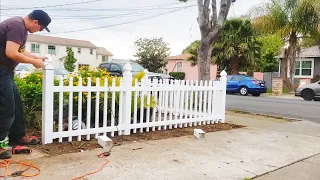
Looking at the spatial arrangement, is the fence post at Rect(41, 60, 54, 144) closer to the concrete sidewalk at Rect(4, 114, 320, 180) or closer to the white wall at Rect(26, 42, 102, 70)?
the concrete sidewalk at Rect(4, 114, 320, 180)

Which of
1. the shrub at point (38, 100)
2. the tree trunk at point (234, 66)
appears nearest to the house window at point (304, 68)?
the tree trunk at point (234, 66)

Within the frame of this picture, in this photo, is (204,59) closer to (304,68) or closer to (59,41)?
(304,68)

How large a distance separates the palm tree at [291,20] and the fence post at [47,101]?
21.0m

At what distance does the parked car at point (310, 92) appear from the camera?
59.6 feet

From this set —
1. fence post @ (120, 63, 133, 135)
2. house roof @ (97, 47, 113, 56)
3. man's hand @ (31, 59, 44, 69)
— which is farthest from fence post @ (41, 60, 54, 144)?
house roof @ (97, 47, 113, 56)

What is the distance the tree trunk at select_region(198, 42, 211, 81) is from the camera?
962cm

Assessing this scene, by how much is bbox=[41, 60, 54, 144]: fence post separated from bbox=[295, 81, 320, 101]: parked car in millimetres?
16770

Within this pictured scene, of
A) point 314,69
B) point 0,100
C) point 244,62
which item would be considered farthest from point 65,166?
point 314,69

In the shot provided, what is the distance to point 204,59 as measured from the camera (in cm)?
979

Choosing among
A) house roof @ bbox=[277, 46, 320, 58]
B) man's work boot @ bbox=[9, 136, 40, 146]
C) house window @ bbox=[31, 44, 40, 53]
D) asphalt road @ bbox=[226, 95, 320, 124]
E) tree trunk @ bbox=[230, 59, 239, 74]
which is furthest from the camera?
house window @ bbox=[31, 44, 40, 53]

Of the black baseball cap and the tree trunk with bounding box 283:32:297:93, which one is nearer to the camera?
the black baseball cap

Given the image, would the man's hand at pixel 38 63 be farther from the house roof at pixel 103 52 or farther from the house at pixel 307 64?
the house roof at pixel 103 52

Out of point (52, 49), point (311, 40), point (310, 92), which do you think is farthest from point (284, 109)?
point (52, 49)

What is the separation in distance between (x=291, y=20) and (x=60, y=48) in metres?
33.5
